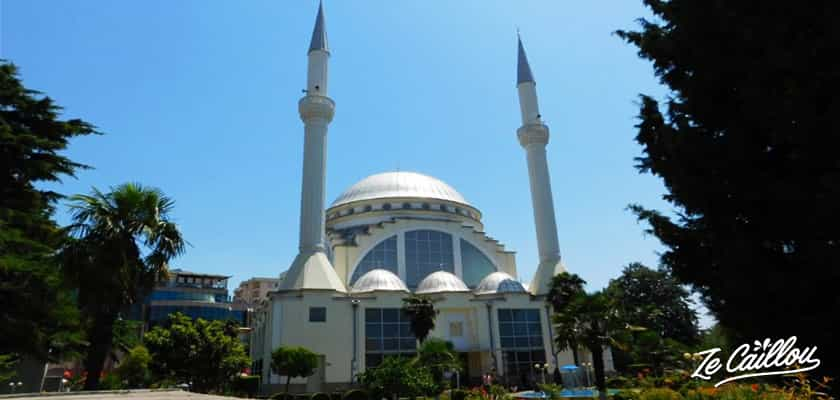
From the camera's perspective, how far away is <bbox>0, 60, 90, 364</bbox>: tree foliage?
12.5m

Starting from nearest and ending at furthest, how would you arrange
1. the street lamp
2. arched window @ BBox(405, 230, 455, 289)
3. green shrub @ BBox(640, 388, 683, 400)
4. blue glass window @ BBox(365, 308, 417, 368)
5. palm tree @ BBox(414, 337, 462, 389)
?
green shrub @ BBox(640, 388, 683, 400)
palm tree @ BBox(414, 337, 462, 389)
the street lamp
blue glass window @ BBox(365, 308, 417, 368)
arched window @ BBox(405, 230, 455, 289)

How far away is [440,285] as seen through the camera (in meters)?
34.8

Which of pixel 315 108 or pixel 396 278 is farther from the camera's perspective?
pixel 315 108

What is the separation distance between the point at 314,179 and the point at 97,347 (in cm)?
2137

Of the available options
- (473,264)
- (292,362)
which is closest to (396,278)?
(473,264)

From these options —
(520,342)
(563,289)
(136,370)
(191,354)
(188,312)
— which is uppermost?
(188,312)

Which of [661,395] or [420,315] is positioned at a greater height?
[420,315]

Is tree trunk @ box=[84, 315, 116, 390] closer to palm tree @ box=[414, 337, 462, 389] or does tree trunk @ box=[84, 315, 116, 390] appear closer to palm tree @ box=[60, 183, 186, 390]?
palm tree @ box=[60, 183, 186, 390]

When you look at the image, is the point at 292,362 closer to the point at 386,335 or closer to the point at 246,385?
the point at 246,385

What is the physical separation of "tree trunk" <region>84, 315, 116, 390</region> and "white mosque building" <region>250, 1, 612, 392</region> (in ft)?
52.6

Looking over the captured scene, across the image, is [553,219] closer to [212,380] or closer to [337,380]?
[337,380]

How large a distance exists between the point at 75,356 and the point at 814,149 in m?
18.7

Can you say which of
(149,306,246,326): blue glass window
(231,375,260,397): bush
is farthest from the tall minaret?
(149,306,246,326): blue glass window

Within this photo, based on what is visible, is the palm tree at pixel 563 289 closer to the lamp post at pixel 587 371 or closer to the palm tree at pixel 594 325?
the lamp post at pixel 587 371
